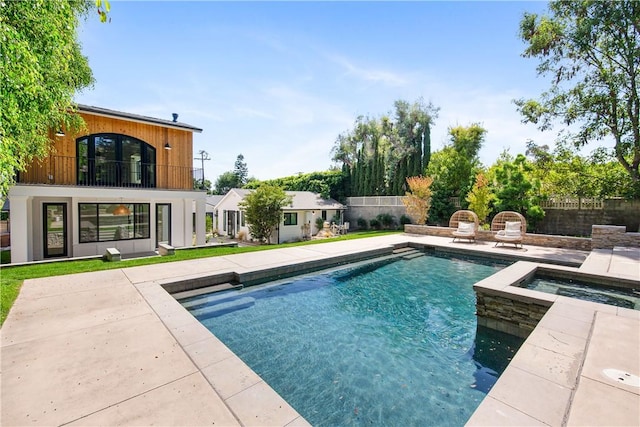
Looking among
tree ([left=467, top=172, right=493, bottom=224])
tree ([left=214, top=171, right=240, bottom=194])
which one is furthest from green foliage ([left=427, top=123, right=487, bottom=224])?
tree ([left=214, top=171, right=240, bottom=194])

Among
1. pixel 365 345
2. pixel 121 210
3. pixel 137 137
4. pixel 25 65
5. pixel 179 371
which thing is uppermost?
pixel 137 137

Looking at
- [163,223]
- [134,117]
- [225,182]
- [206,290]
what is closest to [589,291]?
[206,290]

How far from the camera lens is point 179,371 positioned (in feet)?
10.00

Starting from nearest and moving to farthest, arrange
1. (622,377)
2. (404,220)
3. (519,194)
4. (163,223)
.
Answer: (622,377)
(163,223)
(519,194)
(404,220)

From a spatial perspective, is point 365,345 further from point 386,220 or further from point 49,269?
point 386,220

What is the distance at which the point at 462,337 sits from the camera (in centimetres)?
488

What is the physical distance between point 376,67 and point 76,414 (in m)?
13.5

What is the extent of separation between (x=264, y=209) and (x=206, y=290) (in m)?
9.73

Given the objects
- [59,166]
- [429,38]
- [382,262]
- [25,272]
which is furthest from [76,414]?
[429,38]

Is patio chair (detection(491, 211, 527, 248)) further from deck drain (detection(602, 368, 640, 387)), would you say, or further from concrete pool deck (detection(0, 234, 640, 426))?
deck drain (detection(602, 368, 640, 387))

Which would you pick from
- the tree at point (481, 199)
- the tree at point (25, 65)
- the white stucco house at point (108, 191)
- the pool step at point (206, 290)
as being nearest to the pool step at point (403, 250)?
the tree at point (481, 199)

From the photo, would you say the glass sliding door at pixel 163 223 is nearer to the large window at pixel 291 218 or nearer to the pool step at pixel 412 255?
the large window at pixel 291 218

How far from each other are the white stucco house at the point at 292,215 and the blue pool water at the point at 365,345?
11.6 metres

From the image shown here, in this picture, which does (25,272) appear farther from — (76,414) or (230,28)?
(230,28)
